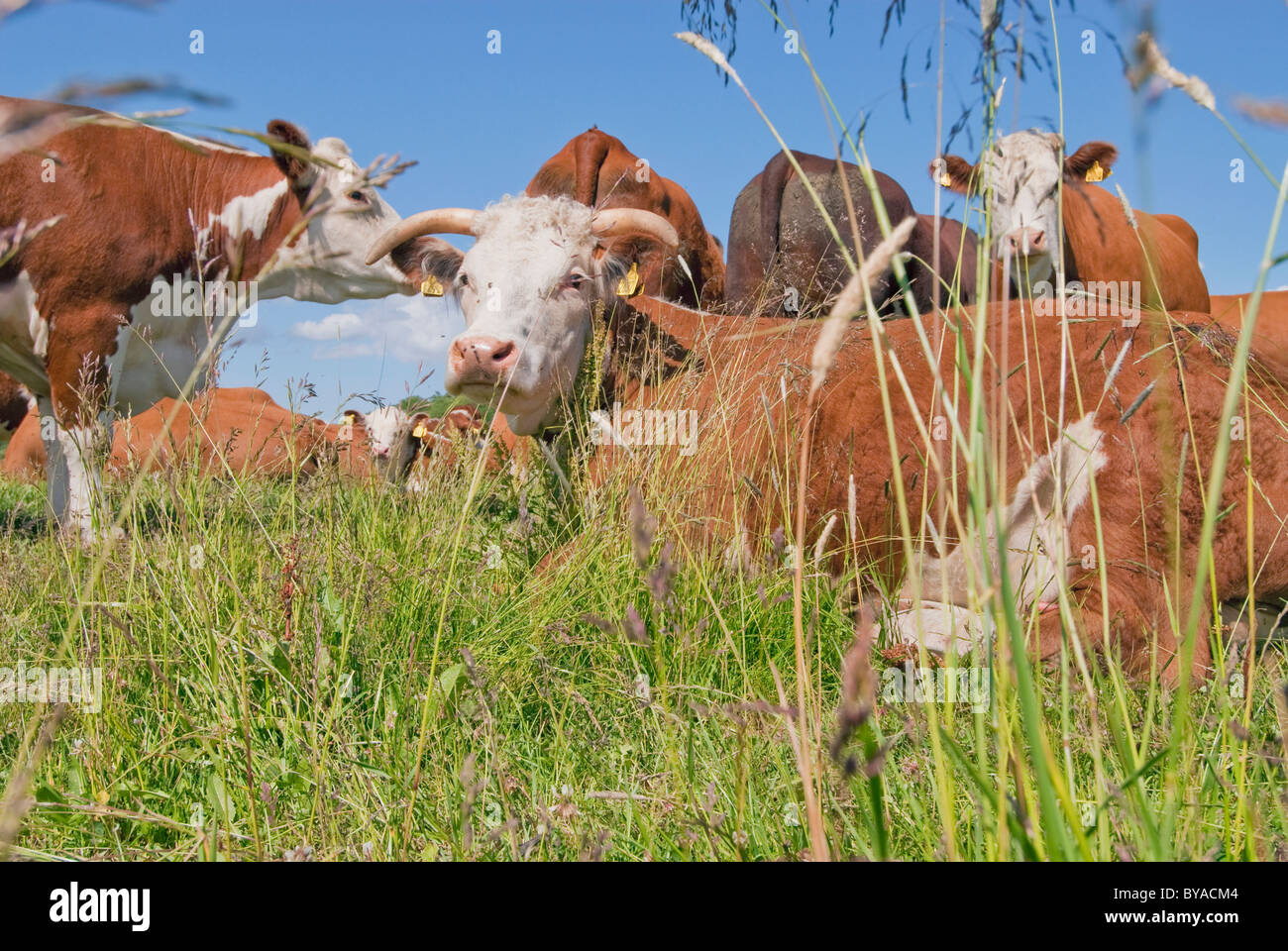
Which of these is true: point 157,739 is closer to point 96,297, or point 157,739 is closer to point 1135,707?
point 1135,707

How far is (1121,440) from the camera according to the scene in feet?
10.3

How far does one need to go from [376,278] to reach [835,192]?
148 inches

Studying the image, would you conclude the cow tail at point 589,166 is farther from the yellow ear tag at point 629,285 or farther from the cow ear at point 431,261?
the yellow ear tag at point 629,285

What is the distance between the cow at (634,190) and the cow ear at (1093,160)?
125 inches

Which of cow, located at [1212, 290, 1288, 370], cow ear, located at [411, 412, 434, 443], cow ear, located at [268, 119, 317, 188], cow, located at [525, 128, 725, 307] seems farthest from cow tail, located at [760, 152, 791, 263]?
cow ear, located at [268, 119, 317, 188]

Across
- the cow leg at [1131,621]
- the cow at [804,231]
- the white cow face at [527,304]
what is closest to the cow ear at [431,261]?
the white cow face at [527,304]

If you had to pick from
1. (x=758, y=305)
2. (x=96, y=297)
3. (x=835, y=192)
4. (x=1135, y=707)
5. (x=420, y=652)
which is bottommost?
(x=1135, y=707)

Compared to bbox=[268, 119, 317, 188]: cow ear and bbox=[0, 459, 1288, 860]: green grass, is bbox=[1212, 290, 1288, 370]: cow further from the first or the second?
bbox=[268, 119, 317, 188]: cow ear

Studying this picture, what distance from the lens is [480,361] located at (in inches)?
145

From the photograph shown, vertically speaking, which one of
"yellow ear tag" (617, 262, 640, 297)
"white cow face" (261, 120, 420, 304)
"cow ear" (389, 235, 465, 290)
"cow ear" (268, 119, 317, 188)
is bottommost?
"yellow ear tag" (617, 262, 640, 297)

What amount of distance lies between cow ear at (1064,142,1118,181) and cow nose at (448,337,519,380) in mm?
6001

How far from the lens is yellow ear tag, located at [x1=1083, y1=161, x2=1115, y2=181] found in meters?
7.87

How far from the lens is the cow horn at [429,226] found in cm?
486

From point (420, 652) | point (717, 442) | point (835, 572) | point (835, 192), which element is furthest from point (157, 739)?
point (835, 192)
